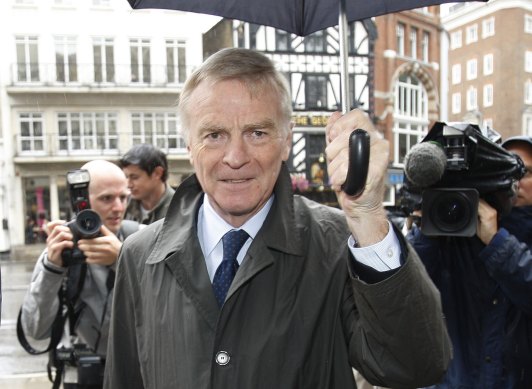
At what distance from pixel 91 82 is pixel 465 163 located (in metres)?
13.6

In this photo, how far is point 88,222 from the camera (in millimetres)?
1764

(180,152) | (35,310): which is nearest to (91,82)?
(180,152)

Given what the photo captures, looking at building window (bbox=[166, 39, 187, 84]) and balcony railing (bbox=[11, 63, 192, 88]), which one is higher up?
building window (bbox=[166, 39, 187, 84])

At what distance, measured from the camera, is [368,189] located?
2.54 feet

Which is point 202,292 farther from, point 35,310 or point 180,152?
point 180,152

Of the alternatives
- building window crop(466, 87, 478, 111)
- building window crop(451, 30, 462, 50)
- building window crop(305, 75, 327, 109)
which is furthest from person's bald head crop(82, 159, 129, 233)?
building window crop(305, 75, 327, 109)

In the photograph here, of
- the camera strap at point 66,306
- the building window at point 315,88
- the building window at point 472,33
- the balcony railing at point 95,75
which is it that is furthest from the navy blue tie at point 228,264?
the building window at point 315,88

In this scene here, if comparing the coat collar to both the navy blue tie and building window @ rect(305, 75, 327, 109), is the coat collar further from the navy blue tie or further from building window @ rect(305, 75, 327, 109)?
building window @ rect(305, 75, 327, 109)

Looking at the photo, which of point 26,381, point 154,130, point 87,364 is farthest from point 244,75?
point 154,130

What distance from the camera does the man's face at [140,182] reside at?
2730 mm

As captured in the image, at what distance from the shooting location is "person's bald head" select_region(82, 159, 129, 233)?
2068 millimetres

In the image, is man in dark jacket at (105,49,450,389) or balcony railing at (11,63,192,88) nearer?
man in dark jacket at (105,49,450,389)

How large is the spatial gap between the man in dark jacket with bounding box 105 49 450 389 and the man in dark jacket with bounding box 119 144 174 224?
155cm

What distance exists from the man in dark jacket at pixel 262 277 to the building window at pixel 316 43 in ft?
47.5
